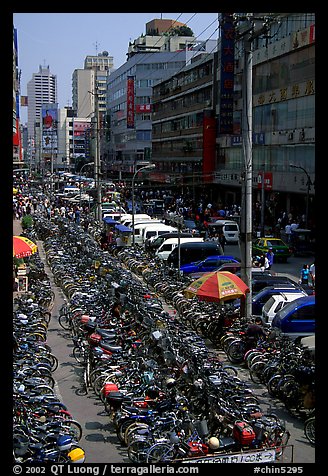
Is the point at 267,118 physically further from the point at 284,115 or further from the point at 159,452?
the point at 159,452

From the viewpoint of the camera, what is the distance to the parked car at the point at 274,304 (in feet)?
52.9

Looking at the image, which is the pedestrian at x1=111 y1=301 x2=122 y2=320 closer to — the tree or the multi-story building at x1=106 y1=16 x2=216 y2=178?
the multi-story building at x1=106 y1=16 x2=216 y2=178

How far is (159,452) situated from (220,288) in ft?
21.3

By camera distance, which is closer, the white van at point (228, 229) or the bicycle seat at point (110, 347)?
the bicycle seat at point (110, 347)

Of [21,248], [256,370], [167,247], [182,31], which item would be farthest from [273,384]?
[182,31]

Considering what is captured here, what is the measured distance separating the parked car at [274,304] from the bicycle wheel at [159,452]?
26.0 feet

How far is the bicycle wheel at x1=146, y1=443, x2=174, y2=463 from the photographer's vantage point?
331 inches

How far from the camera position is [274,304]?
53.2ft

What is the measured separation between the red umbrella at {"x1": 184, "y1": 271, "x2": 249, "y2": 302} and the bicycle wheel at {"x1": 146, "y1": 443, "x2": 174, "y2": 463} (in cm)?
628

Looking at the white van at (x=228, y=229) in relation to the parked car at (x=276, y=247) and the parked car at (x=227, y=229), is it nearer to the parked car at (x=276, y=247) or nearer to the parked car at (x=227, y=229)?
the parked car at (x=227, y=229)

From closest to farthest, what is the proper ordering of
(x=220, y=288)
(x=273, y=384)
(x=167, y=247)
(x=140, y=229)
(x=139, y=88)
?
1. (x=273, y=384)
2. (x=220, y=288)
3. (x=167, y=247)
4. (x=140, y=229)
5. (x=139, y=88)

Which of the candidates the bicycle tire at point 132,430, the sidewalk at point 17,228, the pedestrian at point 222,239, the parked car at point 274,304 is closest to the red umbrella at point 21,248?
the parked car at point 274,304

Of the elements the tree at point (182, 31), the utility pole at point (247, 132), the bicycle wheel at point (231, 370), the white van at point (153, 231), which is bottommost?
the bicycle wheel at point (231, 370)
